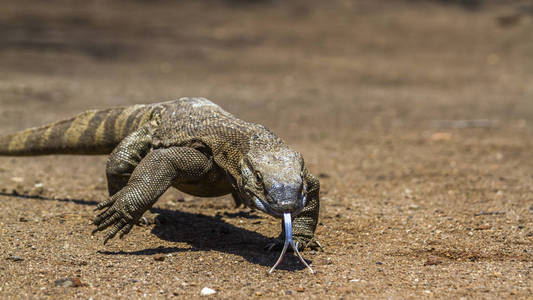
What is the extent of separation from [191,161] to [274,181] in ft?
3.73

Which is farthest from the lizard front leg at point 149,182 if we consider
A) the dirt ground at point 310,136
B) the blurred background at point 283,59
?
the blurred background at point 283,59

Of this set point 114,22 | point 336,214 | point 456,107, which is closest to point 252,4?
point 114,22

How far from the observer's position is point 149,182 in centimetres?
489

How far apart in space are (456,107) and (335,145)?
4861 millimetres

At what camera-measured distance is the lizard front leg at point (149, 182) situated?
4.88 metres

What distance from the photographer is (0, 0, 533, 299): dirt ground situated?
175 inches

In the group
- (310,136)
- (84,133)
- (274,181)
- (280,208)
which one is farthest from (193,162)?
(310,136)

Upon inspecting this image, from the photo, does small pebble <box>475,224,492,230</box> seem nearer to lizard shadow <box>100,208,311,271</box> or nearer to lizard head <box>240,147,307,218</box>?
lizard shadow <box>100,208,311,271</box>

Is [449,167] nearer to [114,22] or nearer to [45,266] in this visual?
[45,266]

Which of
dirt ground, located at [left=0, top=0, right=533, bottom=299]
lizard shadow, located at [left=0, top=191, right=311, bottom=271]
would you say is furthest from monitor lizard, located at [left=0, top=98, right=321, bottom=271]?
dirt ground, located at [left=0, top=0, right=533, bottom=299]

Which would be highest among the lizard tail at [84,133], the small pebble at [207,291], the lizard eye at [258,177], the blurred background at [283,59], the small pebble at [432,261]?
the lizard eye at [258,177]

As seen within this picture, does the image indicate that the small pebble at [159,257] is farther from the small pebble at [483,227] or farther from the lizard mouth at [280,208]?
the small pebble at [483,227]

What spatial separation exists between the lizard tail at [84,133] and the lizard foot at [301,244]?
1777mm

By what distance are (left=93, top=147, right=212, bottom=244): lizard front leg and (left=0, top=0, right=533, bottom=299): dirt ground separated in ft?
0.84
